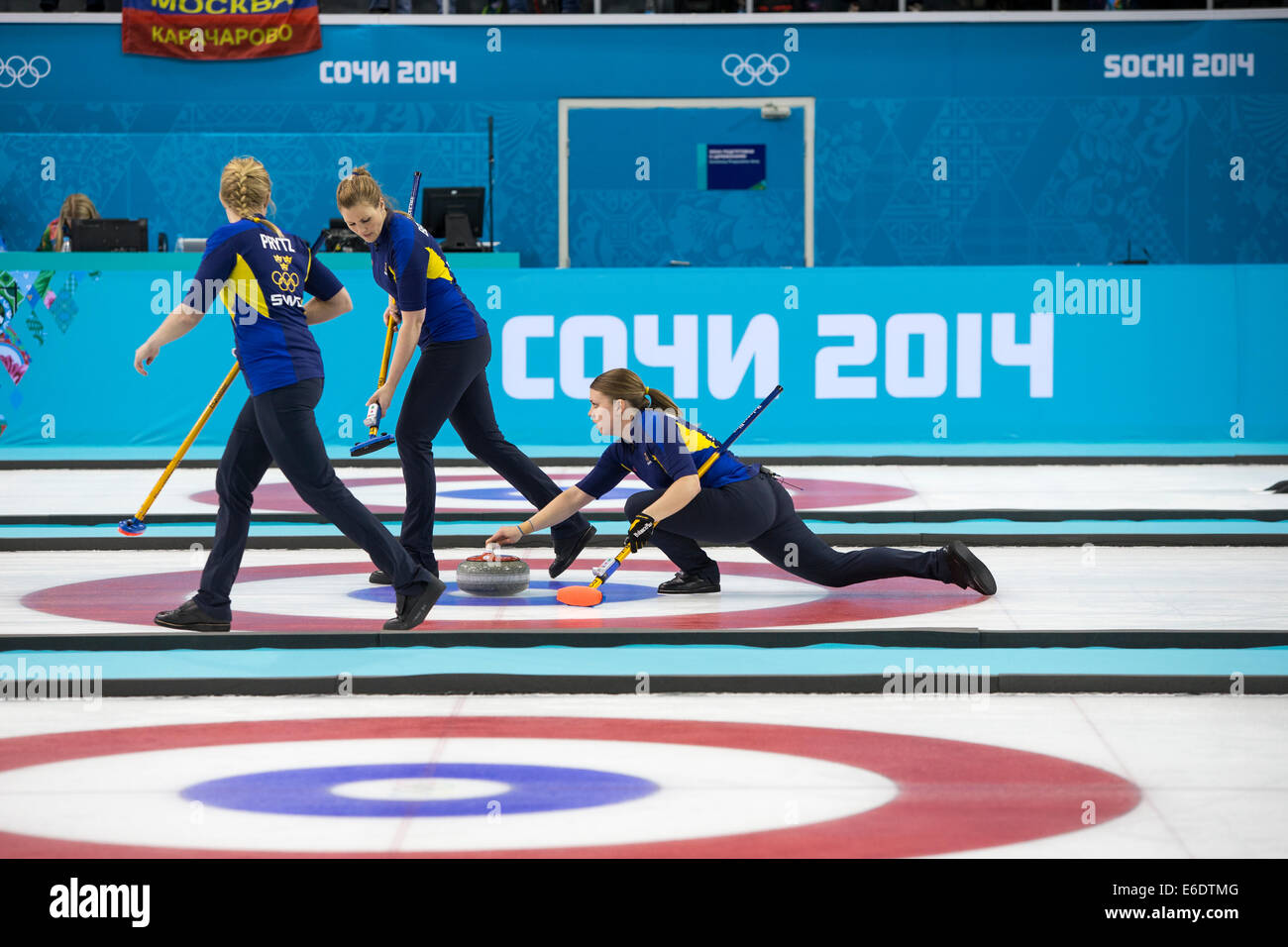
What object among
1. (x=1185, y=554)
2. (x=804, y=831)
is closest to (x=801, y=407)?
(x=1185, y=554)

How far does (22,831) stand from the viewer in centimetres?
388

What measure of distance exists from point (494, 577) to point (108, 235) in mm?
10461

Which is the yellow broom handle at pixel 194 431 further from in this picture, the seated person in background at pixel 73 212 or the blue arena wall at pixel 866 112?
the blue arena wall at pixel 866 112

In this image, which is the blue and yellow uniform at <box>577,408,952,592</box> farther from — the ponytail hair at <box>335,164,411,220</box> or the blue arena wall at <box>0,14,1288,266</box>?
the blue arena wall at <box>0,14,1288,266</box>

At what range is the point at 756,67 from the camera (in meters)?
21.7

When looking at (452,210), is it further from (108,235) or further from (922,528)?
(922,528)

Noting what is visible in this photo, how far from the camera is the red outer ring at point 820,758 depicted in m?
3.72

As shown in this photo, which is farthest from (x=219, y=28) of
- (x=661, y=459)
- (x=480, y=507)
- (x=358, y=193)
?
(x=661, y=459)

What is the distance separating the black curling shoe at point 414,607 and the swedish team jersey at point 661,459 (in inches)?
36.7

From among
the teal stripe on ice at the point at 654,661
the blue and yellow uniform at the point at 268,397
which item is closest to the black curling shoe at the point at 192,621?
the blue and yellow uniform at the point at 268,397

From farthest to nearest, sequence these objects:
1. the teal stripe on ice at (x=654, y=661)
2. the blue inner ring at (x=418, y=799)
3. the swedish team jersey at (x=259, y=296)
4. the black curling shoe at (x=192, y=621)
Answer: the black curling shoe at (x=192, y=621) < the swedish team jersey at (x=259, y=296) < the teal stripe on ice at (x=654, y=661) < the blue inner ring at (x=418, y=799)

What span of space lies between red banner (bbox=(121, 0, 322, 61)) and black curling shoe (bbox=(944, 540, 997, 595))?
16564 mm

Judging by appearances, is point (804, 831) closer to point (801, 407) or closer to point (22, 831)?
point (22, 831)
